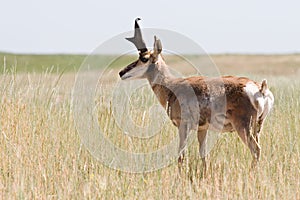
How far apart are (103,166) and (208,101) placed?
3.99 ft

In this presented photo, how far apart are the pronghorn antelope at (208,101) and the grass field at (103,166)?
0.92ft

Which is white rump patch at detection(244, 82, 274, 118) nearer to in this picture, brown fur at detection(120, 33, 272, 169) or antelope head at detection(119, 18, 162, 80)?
brown fur at detection(120, 33, 272, 169)

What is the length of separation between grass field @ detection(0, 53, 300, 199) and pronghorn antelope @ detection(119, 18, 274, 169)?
28cm

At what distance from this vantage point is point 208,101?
5.77 metres

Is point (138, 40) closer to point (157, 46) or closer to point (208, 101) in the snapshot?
point (157, 46)

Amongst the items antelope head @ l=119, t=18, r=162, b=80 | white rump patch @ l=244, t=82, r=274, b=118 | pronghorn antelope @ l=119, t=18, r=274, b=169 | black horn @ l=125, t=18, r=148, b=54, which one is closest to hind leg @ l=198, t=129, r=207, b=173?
pronghorn antelope @ l=119, t=18, r=274, b=169

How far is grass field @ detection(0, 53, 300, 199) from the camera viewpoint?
4699mm

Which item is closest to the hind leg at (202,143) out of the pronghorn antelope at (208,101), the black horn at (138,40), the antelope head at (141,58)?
the pronghorn antelope at (208,101)

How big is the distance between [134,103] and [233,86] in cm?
175

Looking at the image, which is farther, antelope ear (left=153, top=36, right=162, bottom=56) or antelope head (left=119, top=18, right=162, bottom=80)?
antelope head (left=119, top=18, right=162, bottom=80)

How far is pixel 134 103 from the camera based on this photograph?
714 centimetres

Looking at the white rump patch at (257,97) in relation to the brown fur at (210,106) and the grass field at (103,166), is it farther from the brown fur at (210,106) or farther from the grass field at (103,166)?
the grass field at (103,166)

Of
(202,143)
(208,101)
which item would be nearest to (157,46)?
(208,101)

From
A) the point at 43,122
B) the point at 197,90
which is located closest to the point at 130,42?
the point at 197,90
